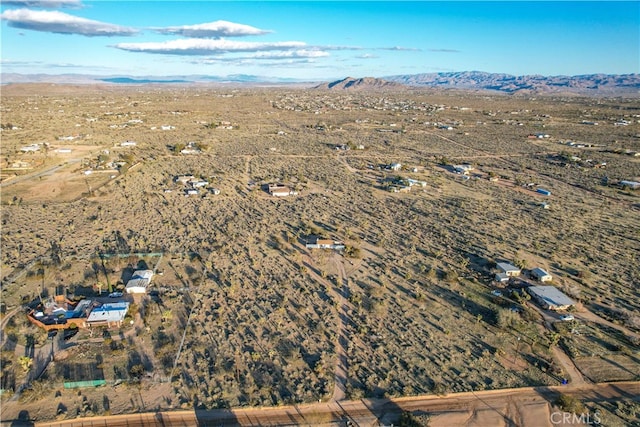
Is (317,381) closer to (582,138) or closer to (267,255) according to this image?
(267,255)

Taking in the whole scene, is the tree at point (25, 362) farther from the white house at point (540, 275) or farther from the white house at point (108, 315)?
the white house at point (540, 275)

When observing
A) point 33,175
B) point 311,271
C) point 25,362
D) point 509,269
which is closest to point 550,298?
point 509,269

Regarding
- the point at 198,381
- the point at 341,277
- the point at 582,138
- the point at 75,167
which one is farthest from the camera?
the point at 582,138

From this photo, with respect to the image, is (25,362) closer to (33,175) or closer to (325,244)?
(325,244)

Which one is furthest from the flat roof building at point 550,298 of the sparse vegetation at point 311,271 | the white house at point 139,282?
the white house at point 139,282

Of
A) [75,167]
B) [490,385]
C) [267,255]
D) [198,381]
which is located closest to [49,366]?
[198,381]

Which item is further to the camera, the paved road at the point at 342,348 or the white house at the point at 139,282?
the white house at the point at 139,282
